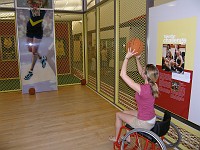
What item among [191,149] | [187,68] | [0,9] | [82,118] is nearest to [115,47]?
[82,118]

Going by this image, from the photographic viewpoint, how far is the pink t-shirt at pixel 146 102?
1928 millimetres

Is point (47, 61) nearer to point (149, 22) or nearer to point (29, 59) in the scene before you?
point (29, 59)

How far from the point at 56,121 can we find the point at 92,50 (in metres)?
2.74

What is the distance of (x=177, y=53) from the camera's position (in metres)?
2.21

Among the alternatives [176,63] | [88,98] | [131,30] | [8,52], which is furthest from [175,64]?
[8,52]

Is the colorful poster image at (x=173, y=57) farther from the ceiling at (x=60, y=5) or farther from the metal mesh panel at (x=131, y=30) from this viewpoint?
the ceiling at (x=60, y=5)

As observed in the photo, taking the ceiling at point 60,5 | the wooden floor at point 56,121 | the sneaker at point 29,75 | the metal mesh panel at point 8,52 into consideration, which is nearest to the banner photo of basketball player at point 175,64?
the wooden floor at point 56,121

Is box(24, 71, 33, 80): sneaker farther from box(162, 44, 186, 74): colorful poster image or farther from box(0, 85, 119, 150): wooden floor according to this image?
box(162, 44, 186, 74): colorful poster image

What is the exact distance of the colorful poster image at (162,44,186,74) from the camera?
7.10 ft

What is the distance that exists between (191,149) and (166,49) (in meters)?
1.26

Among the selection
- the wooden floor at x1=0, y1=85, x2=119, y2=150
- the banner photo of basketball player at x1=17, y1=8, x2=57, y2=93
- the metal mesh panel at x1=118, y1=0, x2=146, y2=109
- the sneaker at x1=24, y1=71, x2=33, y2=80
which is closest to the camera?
the wooden floor at x1=0, y1=85, x2=119, y2=150

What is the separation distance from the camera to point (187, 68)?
2104mm

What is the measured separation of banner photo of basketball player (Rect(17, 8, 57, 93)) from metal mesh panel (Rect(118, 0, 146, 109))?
2409mm

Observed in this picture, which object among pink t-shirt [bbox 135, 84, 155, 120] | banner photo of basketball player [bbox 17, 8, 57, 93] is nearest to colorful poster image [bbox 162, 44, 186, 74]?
pink t-shirt [bbox 135, 84, 155, 120]
